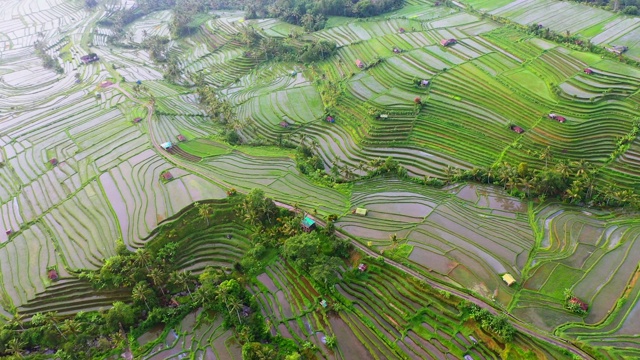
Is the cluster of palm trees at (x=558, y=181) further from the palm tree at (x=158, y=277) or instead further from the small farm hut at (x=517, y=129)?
the palm tree at (x=158, y=277)

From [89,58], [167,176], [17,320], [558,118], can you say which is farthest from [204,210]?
[89,58]

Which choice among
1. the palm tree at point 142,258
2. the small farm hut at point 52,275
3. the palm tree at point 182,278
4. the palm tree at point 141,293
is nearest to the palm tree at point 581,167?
the palm tree at point 182,278

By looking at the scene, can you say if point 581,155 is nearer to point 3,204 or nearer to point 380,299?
point 380,299

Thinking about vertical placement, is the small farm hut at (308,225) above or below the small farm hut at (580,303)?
above

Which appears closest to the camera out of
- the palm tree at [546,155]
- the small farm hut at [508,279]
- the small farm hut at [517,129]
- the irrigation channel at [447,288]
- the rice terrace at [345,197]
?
the irrigation channel at [447,288]

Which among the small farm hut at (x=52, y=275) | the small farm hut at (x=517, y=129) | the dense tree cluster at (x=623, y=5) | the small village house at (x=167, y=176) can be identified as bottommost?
the small farm hut at (x=517, y=129)

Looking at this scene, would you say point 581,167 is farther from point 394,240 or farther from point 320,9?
point 320,9
